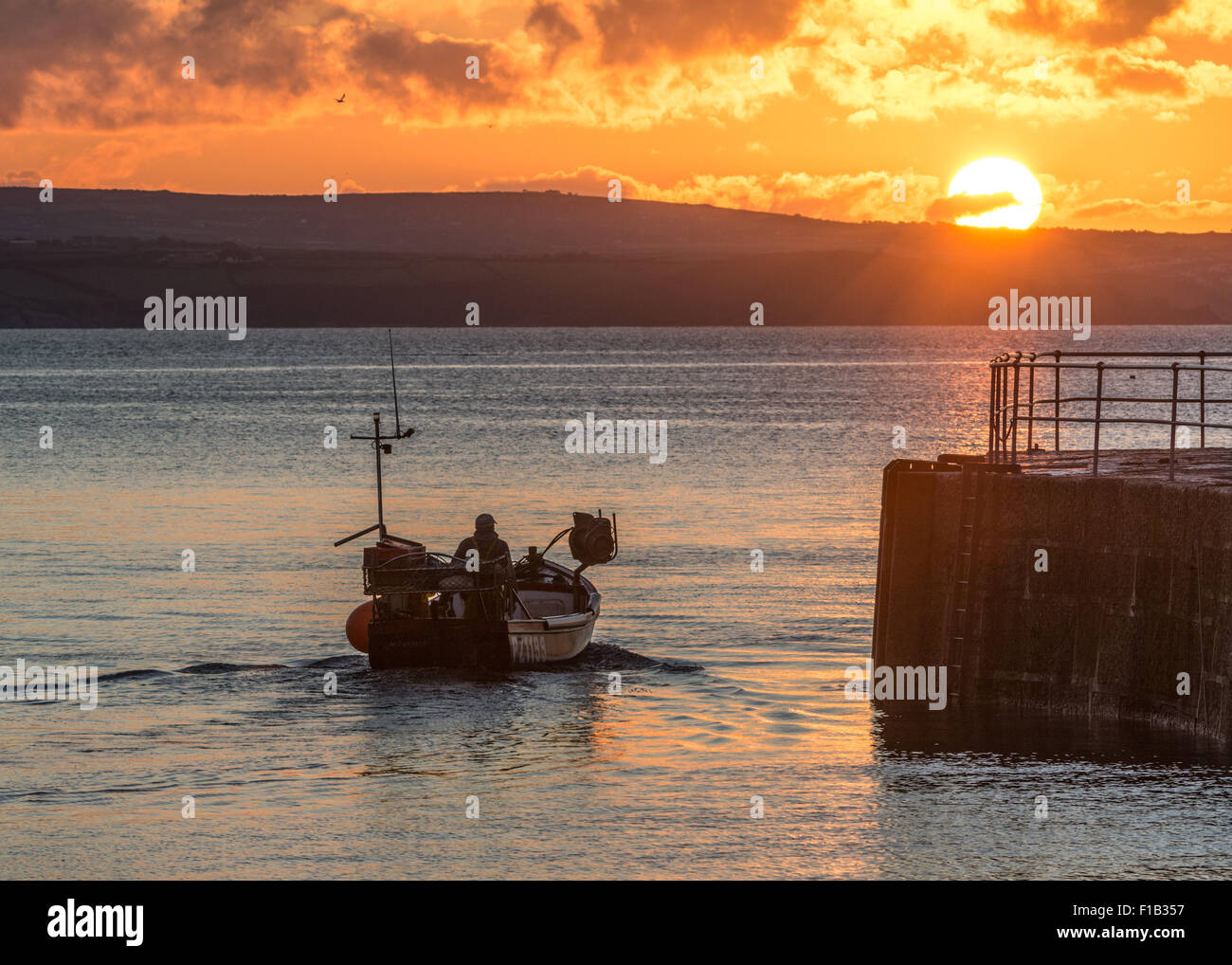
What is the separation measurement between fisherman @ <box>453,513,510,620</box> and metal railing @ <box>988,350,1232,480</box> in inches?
258

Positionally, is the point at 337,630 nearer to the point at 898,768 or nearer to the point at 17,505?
the point at 898,768

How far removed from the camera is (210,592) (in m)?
31.5

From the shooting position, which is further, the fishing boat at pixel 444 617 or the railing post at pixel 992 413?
the fishing boat at pixel 444 617

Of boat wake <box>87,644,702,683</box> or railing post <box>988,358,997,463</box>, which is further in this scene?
boat wake <box>87,644,702,683</box>

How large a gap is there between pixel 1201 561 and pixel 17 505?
3691 cm

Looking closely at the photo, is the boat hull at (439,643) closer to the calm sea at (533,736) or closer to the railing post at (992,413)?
the calm sea at (533,736)

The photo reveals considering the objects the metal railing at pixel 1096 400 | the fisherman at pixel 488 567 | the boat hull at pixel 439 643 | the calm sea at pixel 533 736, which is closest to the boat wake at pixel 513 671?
the calm sea at pixel 533 736

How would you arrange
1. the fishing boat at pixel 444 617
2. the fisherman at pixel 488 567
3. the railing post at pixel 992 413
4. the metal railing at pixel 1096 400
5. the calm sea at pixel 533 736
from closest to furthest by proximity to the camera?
the calm sea at pixel 533 736, the metal railing at pixel 1096 400, the railing post at pixel 992 413, the fishing boat at pixel 444 617, the fisherman at pixel 488 567

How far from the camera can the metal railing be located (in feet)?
67.7

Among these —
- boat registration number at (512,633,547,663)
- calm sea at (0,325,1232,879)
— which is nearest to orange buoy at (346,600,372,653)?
calm sea at (0,325,1232,879)

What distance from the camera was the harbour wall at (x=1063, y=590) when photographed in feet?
58.5

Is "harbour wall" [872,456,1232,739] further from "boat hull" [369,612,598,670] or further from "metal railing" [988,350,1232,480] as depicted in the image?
"boat hull" [369,612,598,670]

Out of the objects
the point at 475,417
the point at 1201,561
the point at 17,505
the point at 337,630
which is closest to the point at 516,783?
the point at 1201,561

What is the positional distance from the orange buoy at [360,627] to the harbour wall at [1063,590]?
24.3 ft
